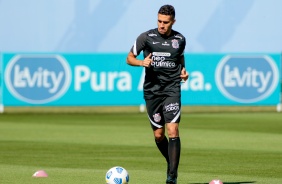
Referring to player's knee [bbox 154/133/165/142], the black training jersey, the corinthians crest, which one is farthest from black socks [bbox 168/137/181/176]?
the corinthians crest

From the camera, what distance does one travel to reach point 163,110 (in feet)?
40.4

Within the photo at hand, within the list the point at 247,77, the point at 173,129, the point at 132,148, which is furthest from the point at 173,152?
the point at 247,77

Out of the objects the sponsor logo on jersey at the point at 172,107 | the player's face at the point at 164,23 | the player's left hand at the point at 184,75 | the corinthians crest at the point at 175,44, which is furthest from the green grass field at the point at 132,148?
the player's face at the point at 164,23

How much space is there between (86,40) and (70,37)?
54 centimetres

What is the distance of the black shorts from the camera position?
40.0 ft

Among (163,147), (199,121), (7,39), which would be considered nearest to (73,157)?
(163,147)

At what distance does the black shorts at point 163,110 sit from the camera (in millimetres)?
12195

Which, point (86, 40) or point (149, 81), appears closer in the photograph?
point (149, 81)

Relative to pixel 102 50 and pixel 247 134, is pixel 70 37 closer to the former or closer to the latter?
pixel 102 50

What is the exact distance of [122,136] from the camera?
20.9 meters

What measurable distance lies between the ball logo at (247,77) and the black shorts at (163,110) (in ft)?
56.5

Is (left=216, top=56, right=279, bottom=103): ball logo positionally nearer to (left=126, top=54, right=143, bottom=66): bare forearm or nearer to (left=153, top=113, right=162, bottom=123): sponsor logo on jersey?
(left=153, top=113, right=162, bottom=123): sponsor logo on jersey

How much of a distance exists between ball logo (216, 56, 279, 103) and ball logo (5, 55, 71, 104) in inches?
188

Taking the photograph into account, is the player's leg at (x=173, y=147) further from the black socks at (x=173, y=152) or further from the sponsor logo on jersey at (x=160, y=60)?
the sponsor logo on jersey at (x=160, y=60)
